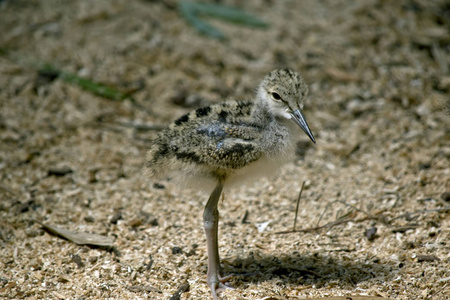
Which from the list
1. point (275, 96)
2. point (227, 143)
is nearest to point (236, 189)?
point (275, 96)

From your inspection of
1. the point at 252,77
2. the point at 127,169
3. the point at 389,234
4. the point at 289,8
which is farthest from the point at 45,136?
the point at 289,8

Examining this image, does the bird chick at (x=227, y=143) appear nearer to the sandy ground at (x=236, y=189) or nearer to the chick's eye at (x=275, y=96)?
the chick's eye at (x=275, y=96)

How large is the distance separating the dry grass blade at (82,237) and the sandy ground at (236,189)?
55mm

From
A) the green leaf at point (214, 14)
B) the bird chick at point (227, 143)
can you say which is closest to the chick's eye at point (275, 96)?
the bird chick at point (227, 143)

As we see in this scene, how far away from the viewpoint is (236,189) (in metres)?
4.62

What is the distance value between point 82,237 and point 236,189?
1.39 meters

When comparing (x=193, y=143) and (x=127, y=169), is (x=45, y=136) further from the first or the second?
(x=193, y=143)

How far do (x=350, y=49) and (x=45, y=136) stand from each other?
3.71 m

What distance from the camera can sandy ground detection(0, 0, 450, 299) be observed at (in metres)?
3.54

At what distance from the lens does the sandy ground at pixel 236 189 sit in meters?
3.54

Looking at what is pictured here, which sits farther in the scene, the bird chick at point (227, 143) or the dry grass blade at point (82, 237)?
the dry grass blade at point (82, 237)

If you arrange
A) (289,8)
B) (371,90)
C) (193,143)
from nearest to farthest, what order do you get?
(193,143) → (371,90) → (289,8)

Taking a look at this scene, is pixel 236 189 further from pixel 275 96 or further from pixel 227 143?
pixel 227 143

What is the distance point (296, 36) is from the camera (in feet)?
22.2
